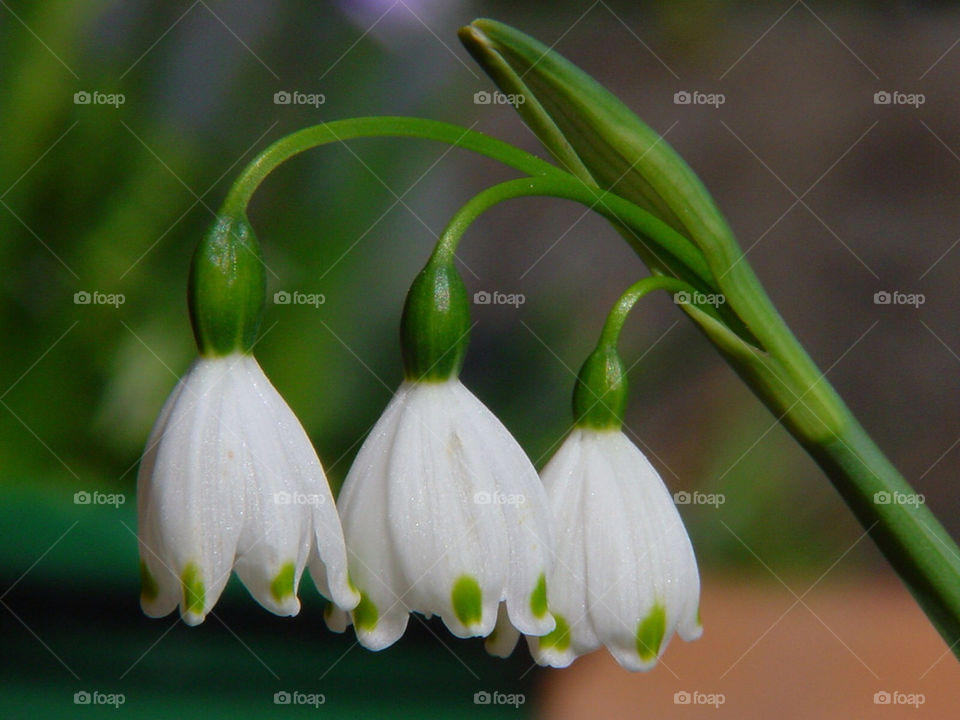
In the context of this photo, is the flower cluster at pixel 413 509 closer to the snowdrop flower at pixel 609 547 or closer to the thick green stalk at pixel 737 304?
the snowdrop flower at pixel 609 547

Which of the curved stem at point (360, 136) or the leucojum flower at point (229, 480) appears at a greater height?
the curved stem at point (360, 136)

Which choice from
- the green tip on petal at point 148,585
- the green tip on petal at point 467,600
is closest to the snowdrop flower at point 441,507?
the green tip on petal at point 467,600

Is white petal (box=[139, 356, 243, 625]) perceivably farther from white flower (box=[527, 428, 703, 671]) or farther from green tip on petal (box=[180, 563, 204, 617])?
white flower (box=[527, 428, 703, 671])

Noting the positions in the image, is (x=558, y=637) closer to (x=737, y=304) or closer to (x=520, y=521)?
(x=520, y=521)

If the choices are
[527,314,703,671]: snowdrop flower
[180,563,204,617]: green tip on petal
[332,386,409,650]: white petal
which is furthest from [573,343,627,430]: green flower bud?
[180,563,204,617]: green tip on petal

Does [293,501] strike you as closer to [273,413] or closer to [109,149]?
[273,413]

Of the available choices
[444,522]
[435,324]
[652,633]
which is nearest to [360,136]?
[435,324]
